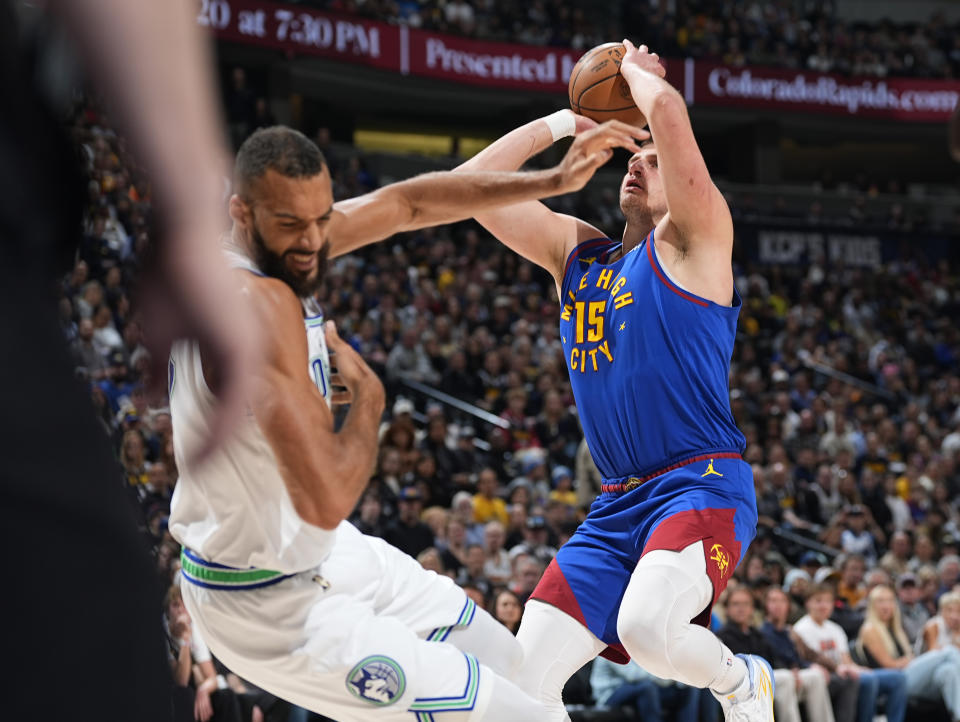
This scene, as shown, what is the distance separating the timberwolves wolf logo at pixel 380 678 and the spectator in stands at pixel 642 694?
618cm

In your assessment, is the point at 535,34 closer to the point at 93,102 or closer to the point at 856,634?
the point at 856,634

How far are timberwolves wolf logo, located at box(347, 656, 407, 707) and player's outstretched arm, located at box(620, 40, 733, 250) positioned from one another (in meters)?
2.13

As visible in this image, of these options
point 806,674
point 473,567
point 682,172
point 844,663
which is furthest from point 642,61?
point 844,663

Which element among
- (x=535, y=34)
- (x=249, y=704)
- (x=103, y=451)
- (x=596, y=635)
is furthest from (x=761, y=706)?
(x=535, y=34)

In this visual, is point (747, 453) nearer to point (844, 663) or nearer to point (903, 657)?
point (903, 657)

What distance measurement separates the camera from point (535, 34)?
75.0 ft

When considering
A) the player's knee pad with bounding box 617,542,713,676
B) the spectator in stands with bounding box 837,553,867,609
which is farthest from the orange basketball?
the spectator in stands with bounding box 837,553,867,609

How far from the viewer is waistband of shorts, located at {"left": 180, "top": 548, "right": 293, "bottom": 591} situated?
2.94 metres

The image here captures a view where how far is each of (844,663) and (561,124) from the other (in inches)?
267

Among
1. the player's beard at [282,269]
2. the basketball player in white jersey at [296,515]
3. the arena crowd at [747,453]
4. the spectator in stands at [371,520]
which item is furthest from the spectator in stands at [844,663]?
the player's beard at [282,269]

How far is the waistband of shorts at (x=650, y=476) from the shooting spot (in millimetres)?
4277

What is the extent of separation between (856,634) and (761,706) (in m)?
6.83

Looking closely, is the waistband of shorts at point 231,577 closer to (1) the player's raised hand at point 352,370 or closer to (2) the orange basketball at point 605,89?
(1) the player's raised hand at point 352,370

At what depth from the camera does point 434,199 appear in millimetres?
3633
